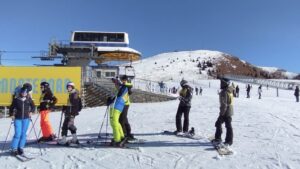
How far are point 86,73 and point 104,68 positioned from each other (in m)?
8.78

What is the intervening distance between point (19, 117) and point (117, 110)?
243 cm

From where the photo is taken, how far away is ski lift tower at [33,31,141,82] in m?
48.4

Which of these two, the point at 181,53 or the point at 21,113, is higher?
the point at 181,53

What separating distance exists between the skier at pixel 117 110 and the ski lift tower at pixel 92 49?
36.5 m

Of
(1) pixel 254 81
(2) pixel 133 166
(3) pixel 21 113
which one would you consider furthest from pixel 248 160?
(1) pixel 254 81

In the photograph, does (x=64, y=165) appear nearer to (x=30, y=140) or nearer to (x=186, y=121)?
(x=30, y=140)

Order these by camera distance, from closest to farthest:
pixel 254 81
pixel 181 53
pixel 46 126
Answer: pixel 46 126
pixel 254 81
pixel 181 53

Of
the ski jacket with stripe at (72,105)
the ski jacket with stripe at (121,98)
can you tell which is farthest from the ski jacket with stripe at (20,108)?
the ski jacket with stripe at (121,98)

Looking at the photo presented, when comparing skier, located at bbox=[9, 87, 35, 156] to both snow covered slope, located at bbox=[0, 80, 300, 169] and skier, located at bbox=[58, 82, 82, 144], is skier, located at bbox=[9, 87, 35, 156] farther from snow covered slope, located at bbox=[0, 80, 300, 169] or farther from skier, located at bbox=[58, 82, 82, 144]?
skier, located at bbox=[58, 82, 82, 144]

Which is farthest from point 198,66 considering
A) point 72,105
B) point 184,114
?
point 72,105

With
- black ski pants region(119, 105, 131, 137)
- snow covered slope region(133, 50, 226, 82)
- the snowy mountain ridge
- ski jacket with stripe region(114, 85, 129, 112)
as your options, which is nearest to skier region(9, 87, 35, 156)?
ski jacket with stripe region(114, 85, 129, 112)

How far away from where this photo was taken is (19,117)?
10.3m

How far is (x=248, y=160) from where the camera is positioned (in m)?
9.63

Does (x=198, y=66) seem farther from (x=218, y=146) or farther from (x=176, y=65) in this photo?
(x=218, y=146)
